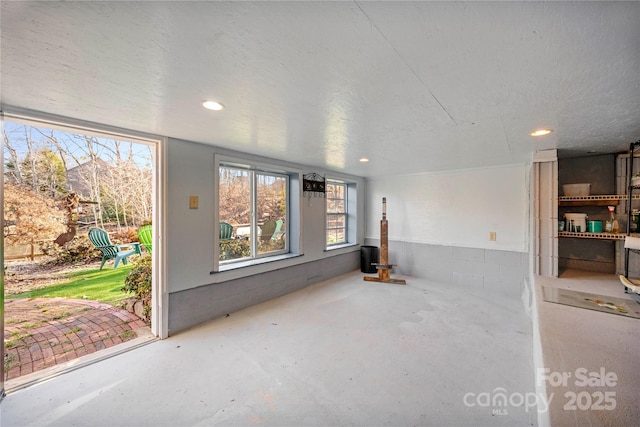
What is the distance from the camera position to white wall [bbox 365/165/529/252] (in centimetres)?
386

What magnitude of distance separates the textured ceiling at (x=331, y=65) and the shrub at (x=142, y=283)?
1877mm

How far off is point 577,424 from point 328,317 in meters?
2.26

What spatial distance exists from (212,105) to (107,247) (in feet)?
10.9

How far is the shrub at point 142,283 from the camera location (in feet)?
10.0

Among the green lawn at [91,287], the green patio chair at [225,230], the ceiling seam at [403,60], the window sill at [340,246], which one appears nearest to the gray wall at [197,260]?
the green patio chair at [225,230]

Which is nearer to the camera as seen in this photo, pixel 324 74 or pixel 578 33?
pixel 578 33

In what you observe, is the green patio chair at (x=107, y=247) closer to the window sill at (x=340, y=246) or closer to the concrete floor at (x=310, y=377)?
the concrete floor at (x=310, y=377)

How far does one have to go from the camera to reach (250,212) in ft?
11.9

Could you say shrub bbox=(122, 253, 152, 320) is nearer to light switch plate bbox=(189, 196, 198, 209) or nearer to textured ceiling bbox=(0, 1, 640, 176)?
light switch plate bbox=(189, 196, 198, 209)

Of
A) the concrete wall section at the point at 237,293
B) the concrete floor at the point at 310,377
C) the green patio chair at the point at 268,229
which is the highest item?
the green patio chair at the point at 268,229

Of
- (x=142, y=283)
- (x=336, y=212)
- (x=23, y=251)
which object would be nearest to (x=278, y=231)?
(x=336, y=212)

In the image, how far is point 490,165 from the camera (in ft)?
13.0

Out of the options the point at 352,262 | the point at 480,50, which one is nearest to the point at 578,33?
the point at 480,50

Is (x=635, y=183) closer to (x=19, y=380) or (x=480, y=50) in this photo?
(x=480, y=50)
